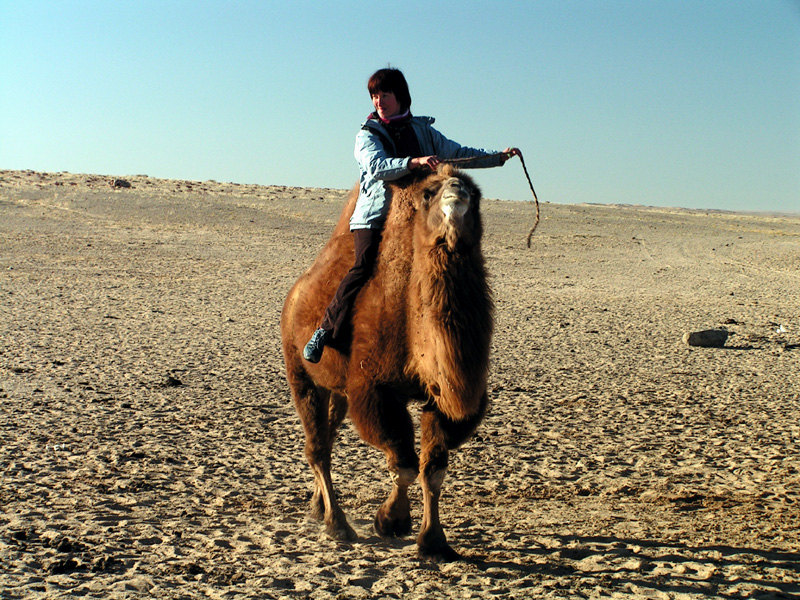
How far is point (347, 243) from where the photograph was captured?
17.9 ft

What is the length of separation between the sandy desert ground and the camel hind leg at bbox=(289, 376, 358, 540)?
8.9 inches

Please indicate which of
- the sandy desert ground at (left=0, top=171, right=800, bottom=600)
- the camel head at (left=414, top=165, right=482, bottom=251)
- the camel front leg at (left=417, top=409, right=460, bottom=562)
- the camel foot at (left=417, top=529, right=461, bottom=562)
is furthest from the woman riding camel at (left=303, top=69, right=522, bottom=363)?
the sandy desert ground at (left=0, top=171, right=800, bottom=600)

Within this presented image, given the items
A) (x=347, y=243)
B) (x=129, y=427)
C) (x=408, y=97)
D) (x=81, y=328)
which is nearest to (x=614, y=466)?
(x=347, y=243)

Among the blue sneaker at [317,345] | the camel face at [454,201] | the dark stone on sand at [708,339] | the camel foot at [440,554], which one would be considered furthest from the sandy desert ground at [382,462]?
the camel face at [454,201]

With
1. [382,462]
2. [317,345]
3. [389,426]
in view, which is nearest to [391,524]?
[389,426]

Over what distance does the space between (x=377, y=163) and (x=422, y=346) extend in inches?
43.9

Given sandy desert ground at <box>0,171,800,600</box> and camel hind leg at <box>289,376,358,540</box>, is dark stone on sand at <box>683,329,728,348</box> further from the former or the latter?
camel hind leg at <box>289,376,358,540</box>

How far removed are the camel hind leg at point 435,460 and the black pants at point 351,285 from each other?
708 millimetres

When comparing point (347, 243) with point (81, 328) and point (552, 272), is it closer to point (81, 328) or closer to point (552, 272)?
point (81, 328)

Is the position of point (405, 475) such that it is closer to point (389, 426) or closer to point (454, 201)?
point (389, 426)

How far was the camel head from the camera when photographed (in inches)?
174

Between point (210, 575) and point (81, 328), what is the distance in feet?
29.2

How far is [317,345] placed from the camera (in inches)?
201

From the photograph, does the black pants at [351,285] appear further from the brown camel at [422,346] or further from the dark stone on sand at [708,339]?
the dark stone on sand at [708,339]
